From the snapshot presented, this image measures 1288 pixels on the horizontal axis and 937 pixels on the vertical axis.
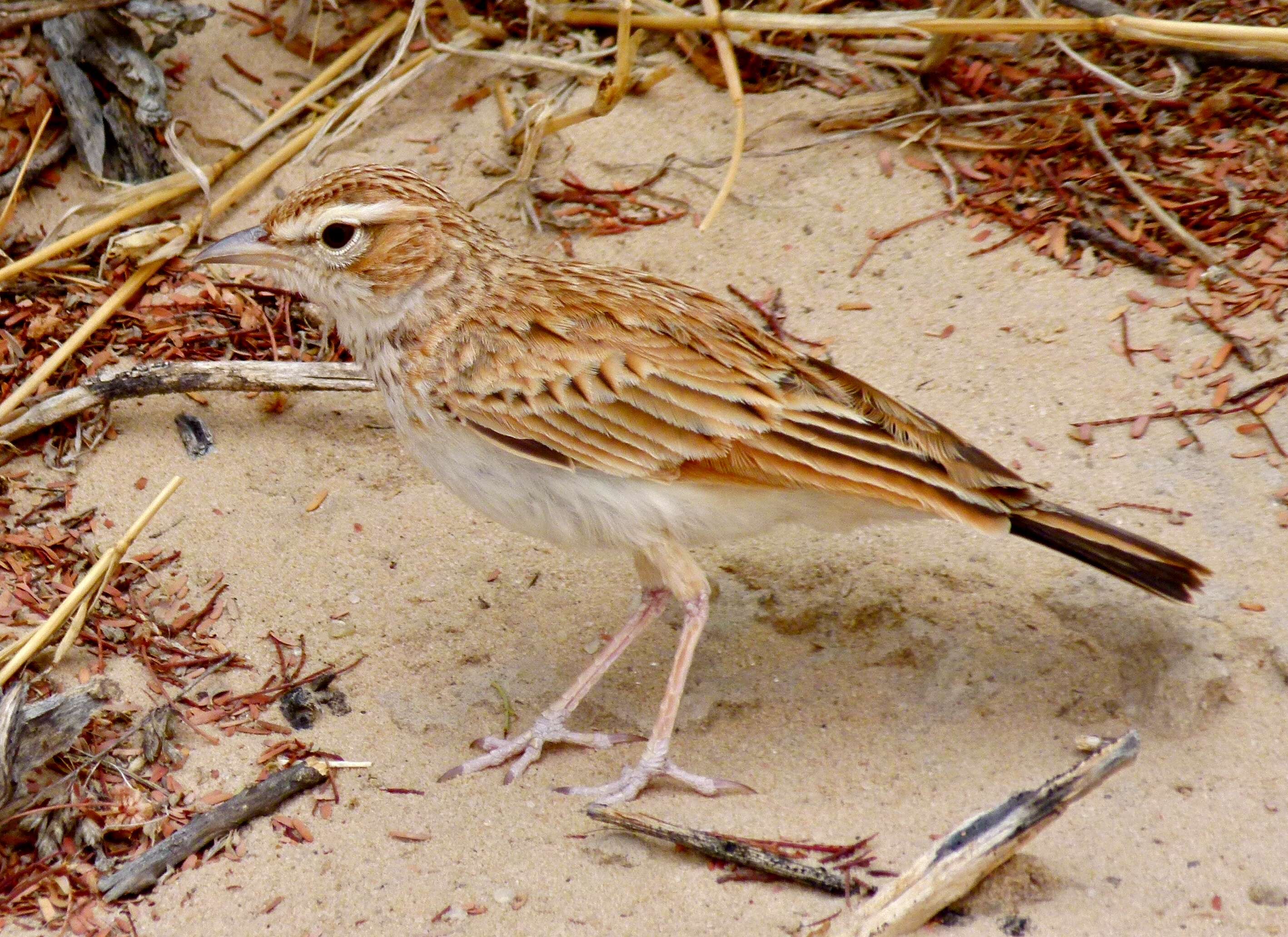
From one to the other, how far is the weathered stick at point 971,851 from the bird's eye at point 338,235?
2.62m

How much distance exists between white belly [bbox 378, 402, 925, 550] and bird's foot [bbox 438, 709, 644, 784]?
2.27 feet

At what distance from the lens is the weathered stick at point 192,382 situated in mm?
5742

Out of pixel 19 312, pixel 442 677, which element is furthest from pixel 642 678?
pixel 19 312

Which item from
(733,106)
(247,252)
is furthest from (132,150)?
(733,106)

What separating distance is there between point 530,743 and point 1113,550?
2.04m

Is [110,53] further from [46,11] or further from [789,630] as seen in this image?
[789,630]

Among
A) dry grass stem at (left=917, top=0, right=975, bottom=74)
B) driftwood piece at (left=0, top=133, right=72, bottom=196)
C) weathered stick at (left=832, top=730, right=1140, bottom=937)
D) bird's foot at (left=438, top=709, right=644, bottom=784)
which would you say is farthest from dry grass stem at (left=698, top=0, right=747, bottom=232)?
driftwood piece at (left=0, top=133, right=72, bottom=196)

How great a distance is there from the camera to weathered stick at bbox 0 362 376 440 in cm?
574

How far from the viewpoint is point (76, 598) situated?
16.4ft

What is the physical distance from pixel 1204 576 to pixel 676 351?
1.81 meters

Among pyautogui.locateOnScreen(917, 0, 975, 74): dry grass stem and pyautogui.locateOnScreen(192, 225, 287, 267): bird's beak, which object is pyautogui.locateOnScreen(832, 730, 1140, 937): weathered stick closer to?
pyautogui.locateOnScreen(192, 225, 287, 267): bird's beak

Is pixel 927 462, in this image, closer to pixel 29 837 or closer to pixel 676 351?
pixel 676 351

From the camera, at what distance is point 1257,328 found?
18.2ft

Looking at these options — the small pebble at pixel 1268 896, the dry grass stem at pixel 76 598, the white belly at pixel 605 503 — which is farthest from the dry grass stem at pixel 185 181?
the small pebble at pixel 1268 896
